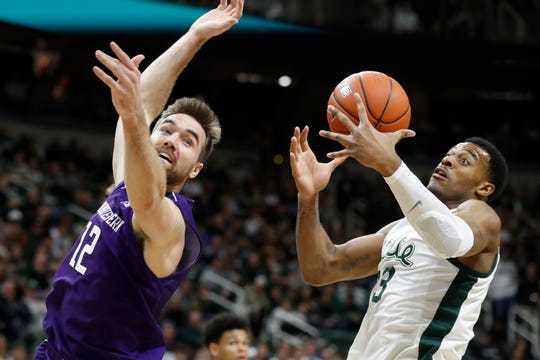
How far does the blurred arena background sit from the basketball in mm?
6702

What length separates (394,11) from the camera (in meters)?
17.6

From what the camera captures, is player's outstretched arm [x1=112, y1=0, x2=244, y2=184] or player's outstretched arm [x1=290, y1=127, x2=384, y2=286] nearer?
player's outstretched arm [x1=112, y1=0, x2=244, y2=184]

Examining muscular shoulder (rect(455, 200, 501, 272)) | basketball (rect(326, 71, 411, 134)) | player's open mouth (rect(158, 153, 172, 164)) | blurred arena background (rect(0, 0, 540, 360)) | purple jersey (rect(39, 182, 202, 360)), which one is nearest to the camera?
purple jersey (rect(39, 182, 202, 360))

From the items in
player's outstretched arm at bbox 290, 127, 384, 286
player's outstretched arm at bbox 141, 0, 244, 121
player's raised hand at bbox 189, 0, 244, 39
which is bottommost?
player's outstretched arm at bbox 290, 127, 384, 286

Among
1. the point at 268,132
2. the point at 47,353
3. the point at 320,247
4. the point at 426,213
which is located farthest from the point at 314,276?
the point at 268,132

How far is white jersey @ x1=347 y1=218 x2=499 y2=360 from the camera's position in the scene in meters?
4.32

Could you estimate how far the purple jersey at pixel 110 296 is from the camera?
3838 millimetres

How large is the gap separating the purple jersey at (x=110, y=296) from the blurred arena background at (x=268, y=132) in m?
6.97

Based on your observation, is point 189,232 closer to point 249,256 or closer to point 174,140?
point 174,140

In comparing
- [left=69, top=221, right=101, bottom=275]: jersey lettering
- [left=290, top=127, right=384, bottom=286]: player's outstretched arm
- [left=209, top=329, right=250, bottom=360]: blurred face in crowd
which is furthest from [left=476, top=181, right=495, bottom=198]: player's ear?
[left=209, top=329, right=250, bottom=360]: blurred face in crowd

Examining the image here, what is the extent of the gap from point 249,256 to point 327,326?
186cm

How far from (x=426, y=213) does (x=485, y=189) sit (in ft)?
2.63

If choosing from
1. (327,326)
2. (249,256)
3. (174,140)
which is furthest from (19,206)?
(174,140)

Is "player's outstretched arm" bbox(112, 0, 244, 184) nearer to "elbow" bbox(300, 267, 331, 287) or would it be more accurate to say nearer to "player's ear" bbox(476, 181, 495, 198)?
"elbow" bbox(300, 267, 331, 287)
